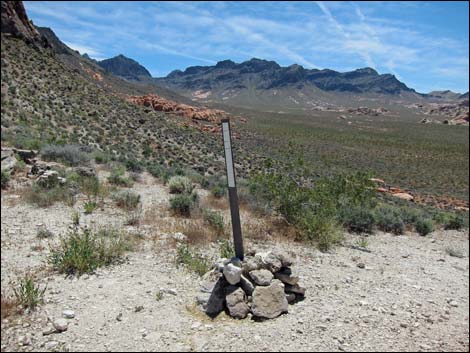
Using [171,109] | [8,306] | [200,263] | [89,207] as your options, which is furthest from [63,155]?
[171,109]

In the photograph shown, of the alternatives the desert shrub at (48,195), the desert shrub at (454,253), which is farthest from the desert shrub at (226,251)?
the desert shrub at (454,253)

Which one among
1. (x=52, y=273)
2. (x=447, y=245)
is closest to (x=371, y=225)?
(x=447, y=245)

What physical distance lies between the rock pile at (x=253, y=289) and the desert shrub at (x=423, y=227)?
697cm

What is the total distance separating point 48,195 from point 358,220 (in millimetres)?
7857

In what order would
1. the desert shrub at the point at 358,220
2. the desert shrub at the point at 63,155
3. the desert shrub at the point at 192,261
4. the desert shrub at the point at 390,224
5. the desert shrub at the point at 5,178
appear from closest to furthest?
the desert shrub at the point at 192,261
the desert shrub at the point at 5,178
the desert shrub at the point at 358,220
the desert shrub at the point at 390,224
the desert shrub at the point at 63,155

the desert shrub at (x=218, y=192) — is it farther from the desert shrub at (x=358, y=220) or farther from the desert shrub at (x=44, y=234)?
the desert shrub at (x=44, y=234)

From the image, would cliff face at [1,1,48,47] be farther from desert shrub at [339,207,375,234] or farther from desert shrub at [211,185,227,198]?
desert shrub at [339,207,375,234]

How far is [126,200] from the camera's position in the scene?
8711 millimetres

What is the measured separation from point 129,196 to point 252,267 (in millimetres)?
5067

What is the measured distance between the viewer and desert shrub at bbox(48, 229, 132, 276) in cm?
500

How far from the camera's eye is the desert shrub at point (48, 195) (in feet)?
25.1

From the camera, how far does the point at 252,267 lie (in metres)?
4.73

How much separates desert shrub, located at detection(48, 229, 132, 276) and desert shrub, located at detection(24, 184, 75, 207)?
2529mm

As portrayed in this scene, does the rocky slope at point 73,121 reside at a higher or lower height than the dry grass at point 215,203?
higher
